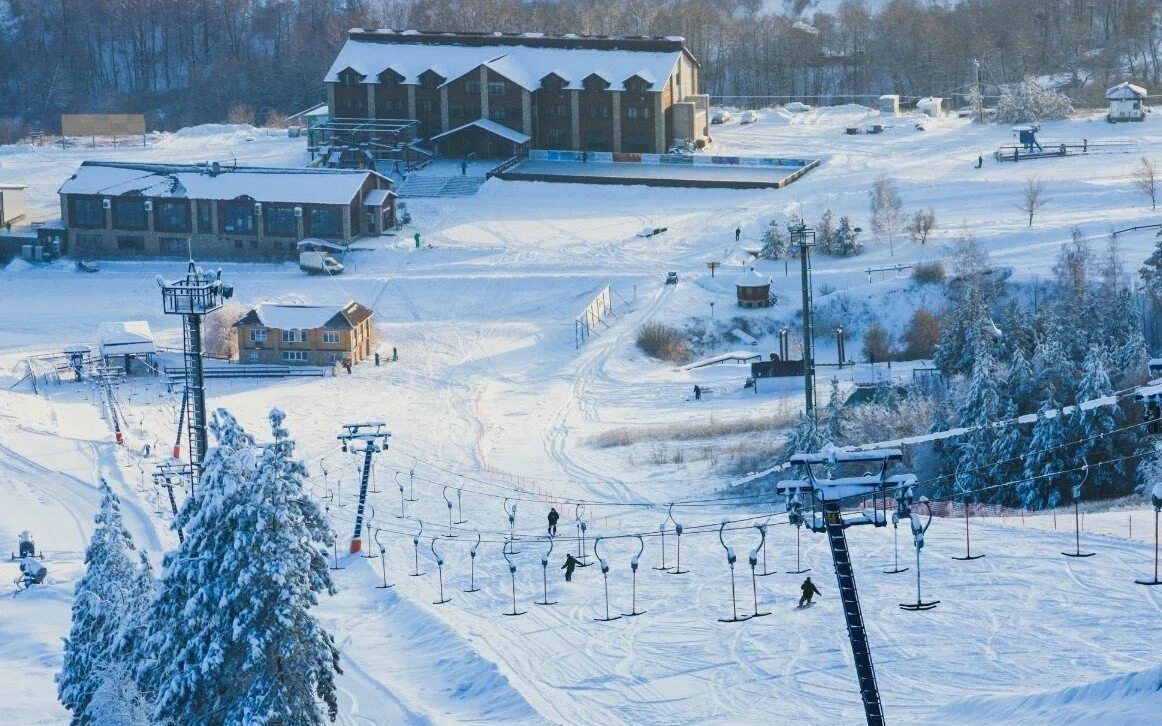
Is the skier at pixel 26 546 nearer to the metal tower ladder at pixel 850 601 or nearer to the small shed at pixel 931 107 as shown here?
the metal tower ladder at pixel 850 601

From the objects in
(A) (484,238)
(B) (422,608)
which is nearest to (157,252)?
(A) (484,238)

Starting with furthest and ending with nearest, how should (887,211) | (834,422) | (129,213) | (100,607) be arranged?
1. (129,213)
2. (887,211)
3. (834,422)
4. (100,607)

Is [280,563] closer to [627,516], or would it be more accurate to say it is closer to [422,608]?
[422,608]

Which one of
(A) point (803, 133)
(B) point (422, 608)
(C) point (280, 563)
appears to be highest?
(A) point (803, 133)

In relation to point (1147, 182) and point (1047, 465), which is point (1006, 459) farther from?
point (1147, 182)

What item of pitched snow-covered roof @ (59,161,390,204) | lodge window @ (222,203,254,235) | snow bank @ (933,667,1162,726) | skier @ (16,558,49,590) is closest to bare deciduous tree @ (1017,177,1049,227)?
pitched snow-covered roof @ (59,161,390,204)

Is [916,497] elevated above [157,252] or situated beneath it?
situated beneath

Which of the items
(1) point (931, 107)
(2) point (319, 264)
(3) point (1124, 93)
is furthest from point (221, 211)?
(3) point (1124, 93)
